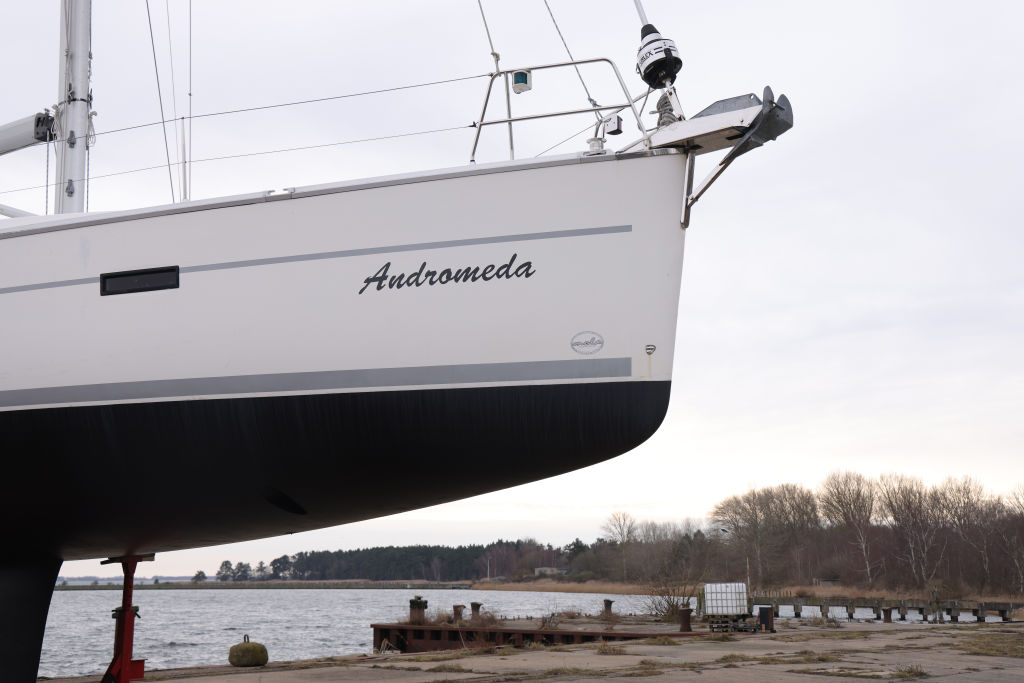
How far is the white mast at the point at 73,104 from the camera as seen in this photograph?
22.6 ft

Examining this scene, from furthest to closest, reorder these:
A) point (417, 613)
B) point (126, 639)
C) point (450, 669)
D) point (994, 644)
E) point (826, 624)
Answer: point (417, 613) → point (826, 624) → point (994, 644) → point (450, 669) → point (126, 639)

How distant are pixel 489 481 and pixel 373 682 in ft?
17.2

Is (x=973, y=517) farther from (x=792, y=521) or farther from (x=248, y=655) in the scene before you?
(x=248, y=655)

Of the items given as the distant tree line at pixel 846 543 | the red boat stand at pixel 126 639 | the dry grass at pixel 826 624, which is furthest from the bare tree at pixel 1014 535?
the red boat stand at pixel 126 639

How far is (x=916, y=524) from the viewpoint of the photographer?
5406 centimetres

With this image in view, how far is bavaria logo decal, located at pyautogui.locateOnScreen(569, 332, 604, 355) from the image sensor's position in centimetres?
408

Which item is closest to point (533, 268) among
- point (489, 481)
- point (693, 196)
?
point (693, 196)

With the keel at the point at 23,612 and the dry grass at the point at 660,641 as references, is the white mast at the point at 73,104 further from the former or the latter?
the dry grass at the point at 660,641

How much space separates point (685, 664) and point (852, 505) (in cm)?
5856

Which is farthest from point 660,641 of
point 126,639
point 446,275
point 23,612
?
point 446,275

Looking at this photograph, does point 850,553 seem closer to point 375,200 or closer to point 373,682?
point 373,682

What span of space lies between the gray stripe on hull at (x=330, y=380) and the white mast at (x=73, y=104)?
9.66 feet

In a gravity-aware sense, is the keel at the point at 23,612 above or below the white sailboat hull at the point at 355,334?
below

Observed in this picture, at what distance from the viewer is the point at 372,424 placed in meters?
4.24
